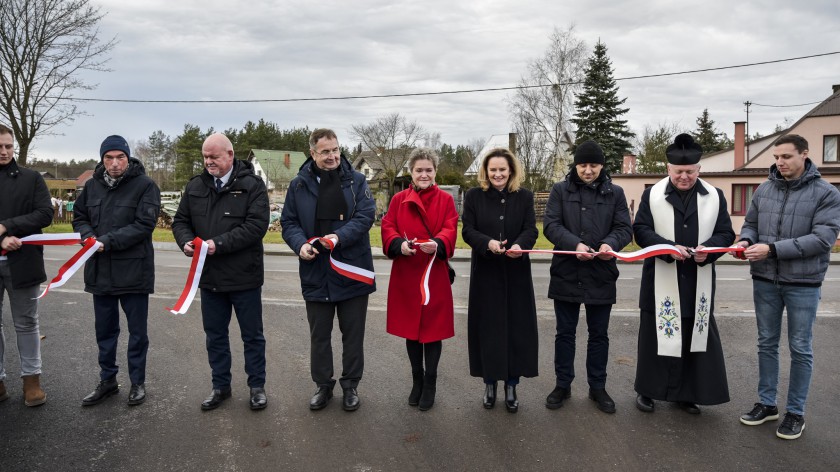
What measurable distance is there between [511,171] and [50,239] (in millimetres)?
3956

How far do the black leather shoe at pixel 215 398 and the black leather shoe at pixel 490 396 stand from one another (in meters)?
2.18

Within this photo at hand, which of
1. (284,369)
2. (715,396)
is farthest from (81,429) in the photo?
(715,396)

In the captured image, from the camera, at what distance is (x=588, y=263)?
484cm

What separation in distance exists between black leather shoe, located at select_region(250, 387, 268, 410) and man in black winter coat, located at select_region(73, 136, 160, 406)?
0.93 meters

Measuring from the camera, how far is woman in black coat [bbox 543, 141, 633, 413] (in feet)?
15.8

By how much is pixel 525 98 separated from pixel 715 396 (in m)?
36.6

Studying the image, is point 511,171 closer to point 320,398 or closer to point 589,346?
point 589,346

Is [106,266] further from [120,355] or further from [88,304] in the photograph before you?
[88,304]

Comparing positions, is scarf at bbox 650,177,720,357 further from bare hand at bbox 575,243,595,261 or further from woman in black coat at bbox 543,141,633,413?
bare hand at bbox 575,243,595,261

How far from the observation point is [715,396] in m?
4.66

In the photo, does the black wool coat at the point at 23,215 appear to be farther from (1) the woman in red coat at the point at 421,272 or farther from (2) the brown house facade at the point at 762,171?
(2) the brown house facade at the point at 762,171

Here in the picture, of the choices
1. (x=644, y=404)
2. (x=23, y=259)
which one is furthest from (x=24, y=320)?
(x=644, y=404)

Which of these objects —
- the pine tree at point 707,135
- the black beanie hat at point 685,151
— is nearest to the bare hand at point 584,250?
the black beanie hat at point 685,151

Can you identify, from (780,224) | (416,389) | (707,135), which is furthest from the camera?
(707,135)
